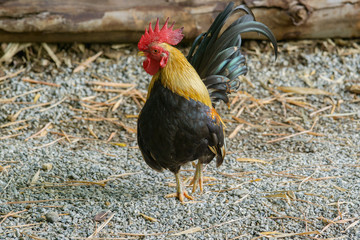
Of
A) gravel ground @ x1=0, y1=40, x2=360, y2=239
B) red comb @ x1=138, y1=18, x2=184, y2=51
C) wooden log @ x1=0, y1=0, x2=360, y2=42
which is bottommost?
gravel ground @ x1=0, y1=40, x2=360, y2=239

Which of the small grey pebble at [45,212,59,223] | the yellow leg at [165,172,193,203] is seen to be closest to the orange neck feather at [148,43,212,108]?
the yellow leg at [165,172,193,203]

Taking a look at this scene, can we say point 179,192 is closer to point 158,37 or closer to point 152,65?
point 152,65

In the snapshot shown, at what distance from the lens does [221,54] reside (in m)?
4.04

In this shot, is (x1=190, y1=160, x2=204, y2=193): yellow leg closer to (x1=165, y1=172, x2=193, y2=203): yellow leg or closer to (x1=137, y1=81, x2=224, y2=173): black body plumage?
(x1=165, y1=172, x2=193, y2=203): yellow leg

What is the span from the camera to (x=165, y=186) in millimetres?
4172

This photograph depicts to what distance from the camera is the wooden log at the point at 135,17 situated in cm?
576

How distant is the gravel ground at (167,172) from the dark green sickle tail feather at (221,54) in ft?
2.90

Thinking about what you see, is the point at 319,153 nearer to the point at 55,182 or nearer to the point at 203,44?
the point at 203,44

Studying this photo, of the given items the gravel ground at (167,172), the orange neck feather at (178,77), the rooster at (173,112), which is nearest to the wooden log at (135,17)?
the gravel ground at (167,172)

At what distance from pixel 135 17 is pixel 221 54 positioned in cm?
222

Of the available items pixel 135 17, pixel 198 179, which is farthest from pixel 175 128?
pixel 135 17

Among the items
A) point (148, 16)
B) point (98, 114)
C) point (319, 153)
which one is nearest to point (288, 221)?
point (319, 153)

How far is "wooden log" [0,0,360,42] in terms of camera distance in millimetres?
5762

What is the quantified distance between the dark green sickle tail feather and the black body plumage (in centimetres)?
47
